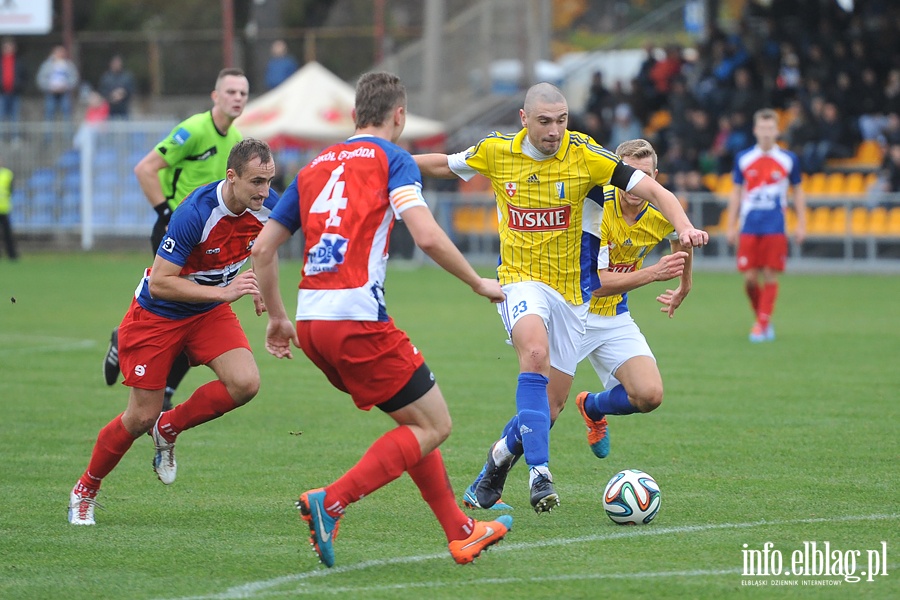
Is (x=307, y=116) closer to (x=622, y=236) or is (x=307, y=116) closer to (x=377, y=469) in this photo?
(x=622, y=236)

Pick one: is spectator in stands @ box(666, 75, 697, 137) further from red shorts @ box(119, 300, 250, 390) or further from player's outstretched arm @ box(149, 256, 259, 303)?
player's outstretched arm @ box(149, 256, 259, 303)

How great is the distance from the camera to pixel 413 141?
25.9 metres

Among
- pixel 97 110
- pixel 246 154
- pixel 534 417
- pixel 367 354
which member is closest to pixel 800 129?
pixel 97 110

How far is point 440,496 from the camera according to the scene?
205 inches

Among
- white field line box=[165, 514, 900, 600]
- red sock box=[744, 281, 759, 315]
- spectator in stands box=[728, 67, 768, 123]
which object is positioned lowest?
white field line box=[165, 514, 900, 600]

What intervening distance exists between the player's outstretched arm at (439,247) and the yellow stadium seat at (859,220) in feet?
55.9

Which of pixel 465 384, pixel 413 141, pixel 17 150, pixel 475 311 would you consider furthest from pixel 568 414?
pixel 17 150

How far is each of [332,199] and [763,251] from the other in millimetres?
9782

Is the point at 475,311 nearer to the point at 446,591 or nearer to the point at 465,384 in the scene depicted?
the point at 465,384

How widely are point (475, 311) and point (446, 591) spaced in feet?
41.4

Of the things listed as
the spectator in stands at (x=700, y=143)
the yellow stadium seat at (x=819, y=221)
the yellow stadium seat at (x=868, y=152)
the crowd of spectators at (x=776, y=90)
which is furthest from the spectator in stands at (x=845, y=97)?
the yellow stadium seat at (x=819, y=221)

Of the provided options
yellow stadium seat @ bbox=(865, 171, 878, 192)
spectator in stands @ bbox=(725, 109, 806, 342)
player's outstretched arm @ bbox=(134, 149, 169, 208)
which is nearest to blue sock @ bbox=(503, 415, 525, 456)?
player's outstretched arm @ bbox=(134, 149, 169, 208)

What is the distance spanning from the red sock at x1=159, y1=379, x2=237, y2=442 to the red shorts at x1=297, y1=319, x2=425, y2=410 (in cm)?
164

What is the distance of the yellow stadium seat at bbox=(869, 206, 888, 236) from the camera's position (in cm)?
2069
